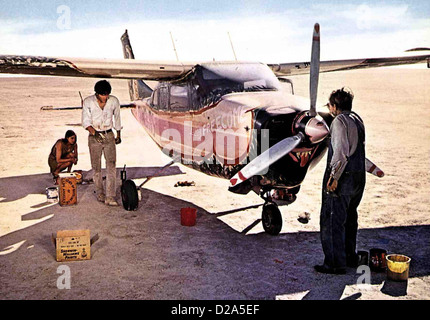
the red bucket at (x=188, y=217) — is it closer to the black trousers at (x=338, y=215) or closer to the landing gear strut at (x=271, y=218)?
the landing gear strut at (x=271, y=218)

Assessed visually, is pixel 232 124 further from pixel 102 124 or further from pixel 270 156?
pixel 102 124

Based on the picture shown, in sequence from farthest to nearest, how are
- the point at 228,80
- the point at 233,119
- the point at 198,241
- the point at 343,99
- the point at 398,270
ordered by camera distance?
the point at 228,80
the point at 198,241
the point at 233,119
the point at 343,99
the point at 398,270

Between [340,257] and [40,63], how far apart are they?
18.0 feet

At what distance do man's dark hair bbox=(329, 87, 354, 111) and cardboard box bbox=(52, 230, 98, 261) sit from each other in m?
3.65

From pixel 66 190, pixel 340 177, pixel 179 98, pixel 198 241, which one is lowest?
pixel 198 241

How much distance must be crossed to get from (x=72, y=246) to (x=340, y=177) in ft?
11.7

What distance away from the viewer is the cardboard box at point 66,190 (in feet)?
27.0

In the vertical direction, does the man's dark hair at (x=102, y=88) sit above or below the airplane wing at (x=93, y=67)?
below

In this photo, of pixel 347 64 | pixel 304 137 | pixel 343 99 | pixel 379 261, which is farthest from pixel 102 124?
pixel 347 64

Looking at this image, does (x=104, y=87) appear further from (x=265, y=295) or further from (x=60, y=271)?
(x=265, y=295)

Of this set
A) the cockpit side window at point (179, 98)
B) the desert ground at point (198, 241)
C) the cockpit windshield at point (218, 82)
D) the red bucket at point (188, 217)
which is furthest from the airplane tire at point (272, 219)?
the cockpit side window at point (179, 98)

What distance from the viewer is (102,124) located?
7.99m

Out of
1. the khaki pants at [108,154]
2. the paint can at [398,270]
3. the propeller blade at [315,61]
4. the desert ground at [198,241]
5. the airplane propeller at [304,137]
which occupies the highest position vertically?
the propeller blade at [315,61]

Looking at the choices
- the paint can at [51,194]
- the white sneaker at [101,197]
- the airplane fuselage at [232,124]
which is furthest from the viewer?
the white sneaker at [101,197]
